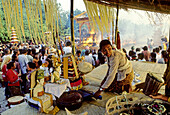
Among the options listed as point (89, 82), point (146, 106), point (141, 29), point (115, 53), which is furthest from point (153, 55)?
point (141, 29)

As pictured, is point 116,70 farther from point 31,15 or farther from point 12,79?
point 12,79

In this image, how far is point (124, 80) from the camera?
2.78 meters

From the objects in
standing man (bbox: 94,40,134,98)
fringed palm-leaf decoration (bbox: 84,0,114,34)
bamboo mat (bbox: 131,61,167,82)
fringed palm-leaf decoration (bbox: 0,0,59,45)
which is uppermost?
fringed palm-leaf decoration (bbox: 84,0,114,34)

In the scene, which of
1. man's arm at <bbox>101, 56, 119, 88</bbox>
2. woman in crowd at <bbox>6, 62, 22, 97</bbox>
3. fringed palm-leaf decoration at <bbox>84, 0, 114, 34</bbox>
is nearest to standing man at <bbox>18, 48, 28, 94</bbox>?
woman in crowd at <bbox>6, 62, 22, 97</bbox>

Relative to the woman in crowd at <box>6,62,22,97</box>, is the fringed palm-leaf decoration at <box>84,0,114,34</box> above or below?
above

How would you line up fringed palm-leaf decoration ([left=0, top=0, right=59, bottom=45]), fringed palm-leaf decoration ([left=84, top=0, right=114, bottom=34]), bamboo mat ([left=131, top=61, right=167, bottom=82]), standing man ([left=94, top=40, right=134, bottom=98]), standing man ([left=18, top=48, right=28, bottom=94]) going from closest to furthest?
fringed palm-leaf decoration ([left=0, top=0, right=59, bottom=45])
standing man ([left=94, top=40, right=134, bottom=98])
fringed palm-leaf decoration ([left=84, top=0, right=114, bottom=34])
standing man ([left=18, top=48, right=28, bottom=94])
bamboo mat ([left=131, top=61, right=167, bottom=82])

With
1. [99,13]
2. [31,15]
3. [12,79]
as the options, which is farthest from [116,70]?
[12,79]

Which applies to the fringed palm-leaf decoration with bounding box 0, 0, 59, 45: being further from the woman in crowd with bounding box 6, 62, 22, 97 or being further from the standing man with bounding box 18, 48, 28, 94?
the standing man with bounding box 18, 48, 28, 94

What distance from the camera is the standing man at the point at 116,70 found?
2316mm

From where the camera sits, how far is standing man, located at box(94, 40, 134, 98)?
91.2 inches

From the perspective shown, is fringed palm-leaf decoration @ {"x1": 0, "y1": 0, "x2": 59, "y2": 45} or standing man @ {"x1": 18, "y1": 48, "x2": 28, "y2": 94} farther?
standing man @ {"x1": 18, "y1": 48, "x2": 28, "y2": 94}

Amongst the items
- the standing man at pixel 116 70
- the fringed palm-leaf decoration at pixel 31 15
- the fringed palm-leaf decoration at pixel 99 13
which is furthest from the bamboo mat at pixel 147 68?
the fringed palm-leaf decoration at pixel 31 15

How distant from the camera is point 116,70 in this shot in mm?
2363

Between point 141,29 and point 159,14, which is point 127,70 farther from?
point 141,29
